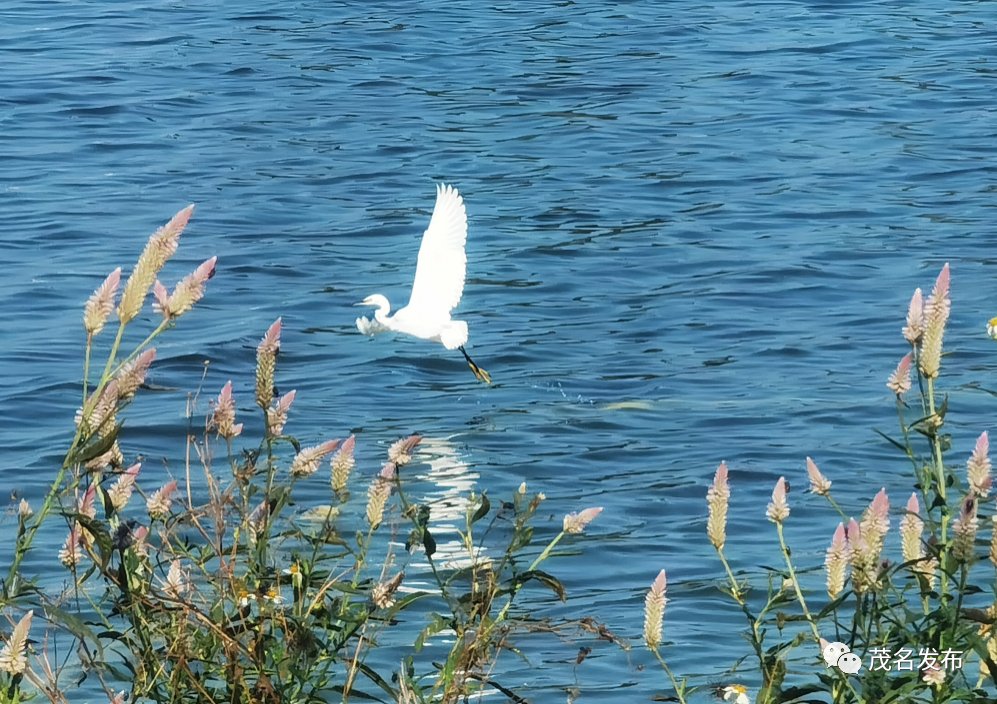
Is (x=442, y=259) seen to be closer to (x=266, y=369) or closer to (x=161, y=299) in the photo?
(x=266, y=369)

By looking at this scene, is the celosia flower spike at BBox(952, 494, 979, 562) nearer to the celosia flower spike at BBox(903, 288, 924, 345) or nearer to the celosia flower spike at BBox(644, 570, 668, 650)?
the celosia flower spike at BBox(903, 288, 924, 345)

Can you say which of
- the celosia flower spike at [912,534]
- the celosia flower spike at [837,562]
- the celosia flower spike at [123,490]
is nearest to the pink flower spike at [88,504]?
the celosia flower spike at [123,490]

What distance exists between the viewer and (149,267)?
2.73m

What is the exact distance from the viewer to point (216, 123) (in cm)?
1552

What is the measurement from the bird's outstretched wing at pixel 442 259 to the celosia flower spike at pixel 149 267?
556 cm

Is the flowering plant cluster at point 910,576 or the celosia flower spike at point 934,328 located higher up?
the celosia flower spike at point 934,328

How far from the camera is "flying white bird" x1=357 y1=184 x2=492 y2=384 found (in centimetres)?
827

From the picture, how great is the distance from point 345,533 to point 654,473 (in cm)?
187

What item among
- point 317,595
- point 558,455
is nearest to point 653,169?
point 558,455

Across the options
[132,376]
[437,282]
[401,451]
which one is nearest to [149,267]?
[132,376]

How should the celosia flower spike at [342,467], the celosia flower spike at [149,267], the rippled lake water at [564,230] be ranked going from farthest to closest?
the rippled lake water at [564,230], the celosia flower spike at [342,467], the celosia flower spike at [149,267]

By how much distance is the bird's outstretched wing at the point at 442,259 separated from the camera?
27.4 ft

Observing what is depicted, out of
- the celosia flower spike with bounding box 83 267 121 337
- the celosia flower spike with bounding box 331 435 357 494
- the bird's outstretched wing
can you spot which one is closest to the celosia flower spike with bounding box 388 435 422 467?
the celosia flower spike with bounding box 331 435 357 494

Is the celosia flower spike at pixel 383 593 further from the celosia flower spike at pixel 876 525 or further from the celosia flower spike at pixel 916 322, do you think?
the celosia flower spike at pixel 916 322
